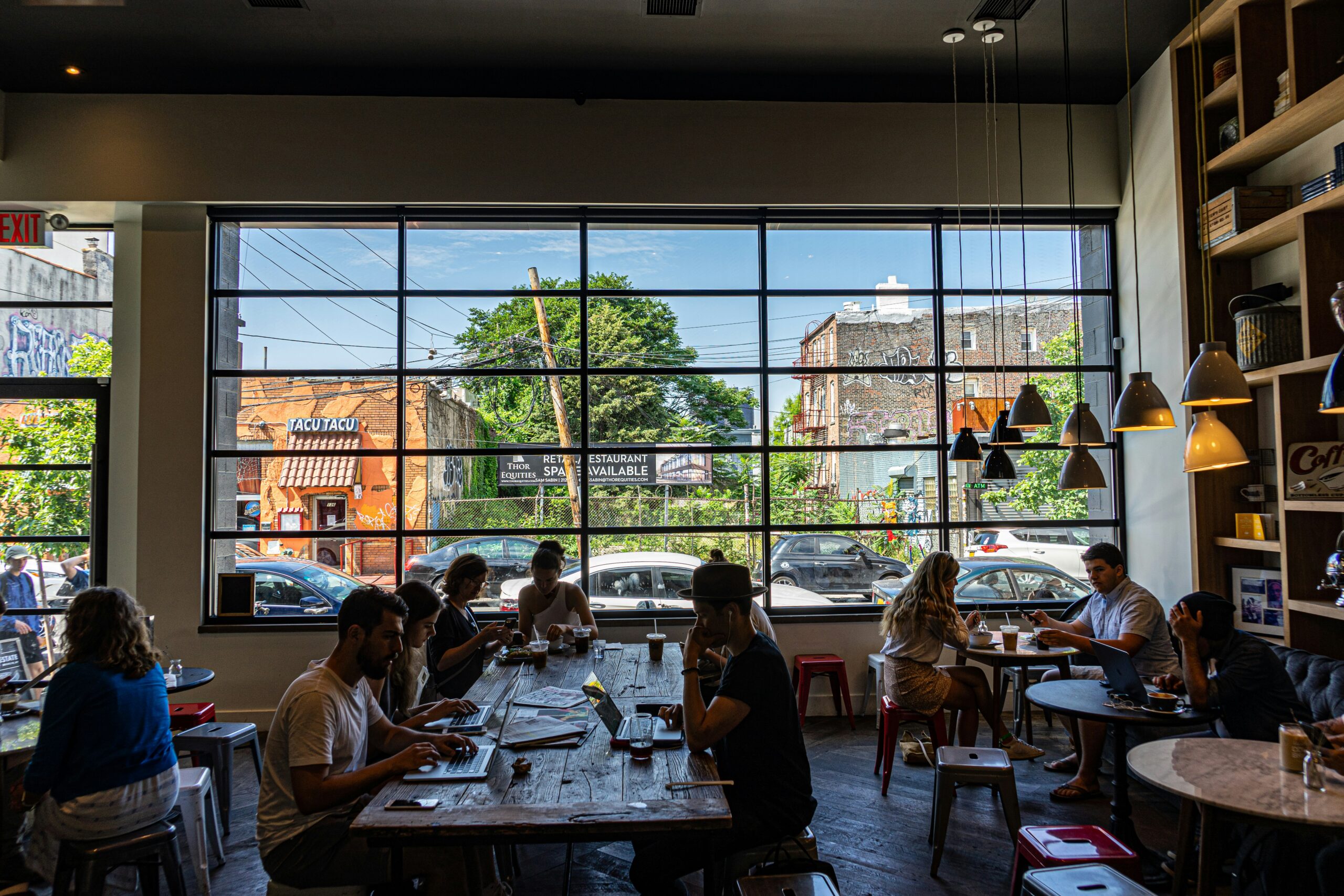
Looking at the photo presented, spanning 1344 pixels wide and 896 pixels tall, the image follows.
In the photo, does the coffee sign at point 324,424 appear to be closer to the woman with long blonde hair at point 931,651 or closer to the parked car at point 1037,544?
the woman with long blonde hair at point 931,651

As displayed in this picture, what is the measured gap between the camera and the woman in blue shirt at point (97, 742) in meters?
2.67

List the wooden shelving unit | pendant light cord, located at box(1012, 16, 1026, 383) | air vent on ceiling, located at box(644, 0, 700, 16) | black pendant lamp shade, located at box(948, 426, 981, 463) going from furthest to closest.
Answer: pendant light cord, located at box(1012, 16, 1026, 383), black pendant lamp shade, located at box(948, 426, 981, 463), air vent on ceiling, located at box(644, 0, 700, 16), the wooden shelving unit

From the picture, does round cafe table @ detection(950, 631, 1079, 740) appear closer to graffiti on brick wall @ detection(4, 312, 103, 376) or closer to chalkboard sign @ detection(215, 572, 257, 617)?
chalkboard sign @ detection(215, 572, 257, 617)

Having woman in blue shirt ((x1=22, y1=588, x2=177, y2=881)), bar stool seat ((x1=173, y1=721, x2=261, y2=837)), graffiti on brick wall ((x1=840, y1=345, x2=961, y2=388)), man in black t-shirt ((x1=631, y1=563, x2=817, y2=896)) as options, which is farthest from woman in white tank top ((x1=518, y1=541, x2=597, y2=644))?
graffiti on brick wall ((x1=840, y1=345, x2=961, y2=388))

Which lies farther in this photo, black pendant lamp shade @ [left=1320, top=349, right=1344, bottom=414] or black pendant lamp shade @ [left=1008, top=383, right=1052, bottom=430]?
black pendant lamp shade @ [left=1008, top=383, right=1052, bottom=430]

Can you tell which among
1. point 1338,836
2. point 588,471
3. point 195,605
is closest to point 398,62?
point 588,471

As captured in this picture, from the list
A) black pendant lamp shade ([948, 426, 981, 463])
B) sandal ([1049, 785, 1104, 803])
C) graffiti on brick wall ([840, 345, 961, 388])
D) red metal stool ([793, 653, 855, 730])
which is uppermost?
graffiti on brick wall ([840, 345, 961, 388])

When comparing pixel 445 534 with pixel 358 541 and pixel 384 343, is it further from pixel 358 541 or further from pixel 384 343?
pixel 384 343

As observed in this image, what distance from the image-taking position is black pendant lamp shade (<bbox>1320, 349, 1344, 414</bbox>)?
2371 mm

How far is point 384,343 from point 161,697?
3659 mm

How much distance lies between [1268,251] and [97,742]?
6.63 meters

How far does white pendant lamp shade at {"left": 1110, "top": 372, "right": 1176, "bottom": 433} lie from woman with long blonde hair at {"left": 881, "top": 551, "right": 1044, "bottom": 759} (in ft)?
3.80

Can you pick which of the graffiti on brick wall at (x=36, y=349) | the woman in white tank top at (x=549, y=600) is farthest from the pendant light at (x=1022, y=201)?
the graffiti on brick wall at (x=36, y=349)

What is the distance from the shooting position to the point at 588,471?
244 inches
